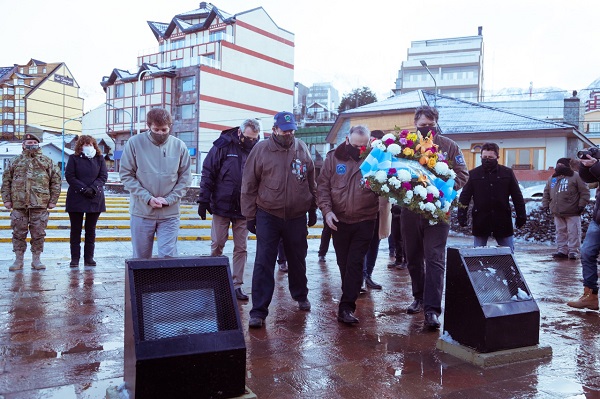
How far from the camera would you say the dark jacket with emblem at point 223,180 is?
6.30 meters

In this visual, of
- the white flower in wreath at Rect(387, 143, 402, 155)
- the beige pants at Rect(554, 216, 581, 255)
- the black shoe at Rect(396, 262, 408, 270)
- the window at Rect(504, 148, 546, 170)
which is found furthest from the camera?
the window at Rect(504, 148, 546, 170)

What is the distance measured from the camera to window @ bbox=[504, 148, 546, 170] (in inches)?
1302

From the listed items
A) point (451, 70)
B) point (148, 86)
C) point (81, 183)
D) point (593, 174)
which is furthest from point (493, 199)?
point (451, 70)

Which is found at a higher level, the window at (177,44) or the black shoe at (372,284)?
the window at (177,44)

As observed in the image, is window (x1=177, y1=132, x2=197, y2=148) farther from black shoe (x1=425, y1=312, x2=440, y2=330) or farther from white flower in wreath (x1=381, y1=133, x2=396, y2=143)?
black shoe (x1=425, y1=312, x2=440, y2=330)

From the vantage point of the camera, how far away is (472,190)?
7.11 meters

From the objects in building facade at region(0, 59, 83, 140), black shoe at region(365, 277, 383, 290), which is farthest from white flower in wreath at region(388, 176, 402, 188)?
building facade at region(0, 59, 83, 140)

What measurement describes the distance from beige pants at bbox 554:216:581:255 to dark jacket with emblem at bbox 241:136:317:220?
7822mm

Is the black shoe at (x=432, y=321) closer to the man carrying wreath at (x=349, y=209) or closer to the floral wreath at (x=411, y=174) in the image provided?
the man carrying wreath at (x=349, y=209)

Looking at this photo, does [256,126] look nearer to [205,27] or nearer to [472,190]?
[472,190]

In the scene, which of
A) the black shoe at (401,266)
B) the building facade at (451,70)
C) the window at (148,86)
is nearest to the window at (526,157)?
the black shoe at (401,266)

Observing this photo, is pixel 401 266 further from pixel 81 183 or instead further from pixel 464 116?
pixel 464 116

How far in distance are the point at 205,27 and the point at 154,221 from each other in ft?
178

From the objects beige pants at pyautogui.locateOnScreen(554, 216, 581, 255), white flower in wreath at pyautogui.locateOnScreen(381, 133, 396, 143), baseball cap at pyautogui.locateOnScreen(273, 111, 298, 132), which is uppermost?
baseball cap at pyautogui.locateOnScreen(273, 111, 298, 132)
